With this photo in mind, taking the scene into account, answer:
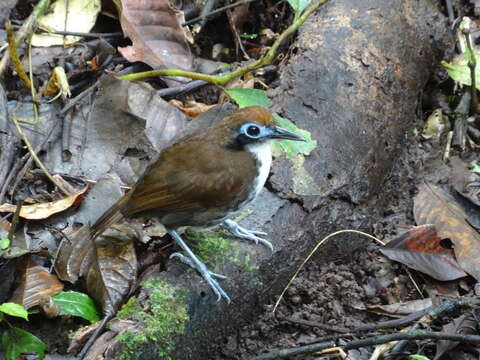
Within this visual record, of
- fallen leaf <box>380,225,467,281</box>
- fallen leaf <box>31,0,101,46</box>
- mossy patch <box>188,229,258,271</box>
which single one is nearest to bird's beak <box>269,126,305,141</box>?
mossy patch <box>188,229,258,271</box>

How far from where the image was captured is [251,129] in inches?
129

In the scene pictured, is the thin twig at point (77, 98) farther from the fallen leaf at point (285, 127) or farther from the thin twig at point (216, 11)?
the fallen leaf at point (285, 127)

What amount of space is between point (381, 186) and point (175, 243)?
1241 millimetres

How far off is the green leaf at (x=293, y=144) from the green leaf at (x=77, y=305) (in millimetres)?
1211

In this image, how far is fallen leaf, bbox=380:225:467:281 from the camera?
11.8 feet

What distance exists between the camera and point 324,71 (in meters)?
3.90

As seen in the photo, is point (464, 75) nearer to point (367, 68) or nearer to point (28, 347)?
point (367, 68)

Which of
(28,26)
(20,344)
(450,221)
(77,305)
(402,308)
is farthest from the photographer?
(28,26)

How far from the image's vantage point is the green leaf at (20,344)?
298 centimetres

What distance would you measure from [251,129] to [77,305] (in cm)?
116

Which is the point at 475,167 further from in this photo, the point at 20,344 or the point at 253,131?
the point at 20,344

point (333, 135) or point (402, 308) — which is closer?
point (402, 308)

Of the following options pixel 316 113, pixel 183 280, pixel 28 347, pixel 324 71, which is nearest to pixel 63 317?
pixel 28 347

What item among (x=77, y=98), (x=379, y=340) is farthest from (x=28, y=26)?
(x=379, y=340)
